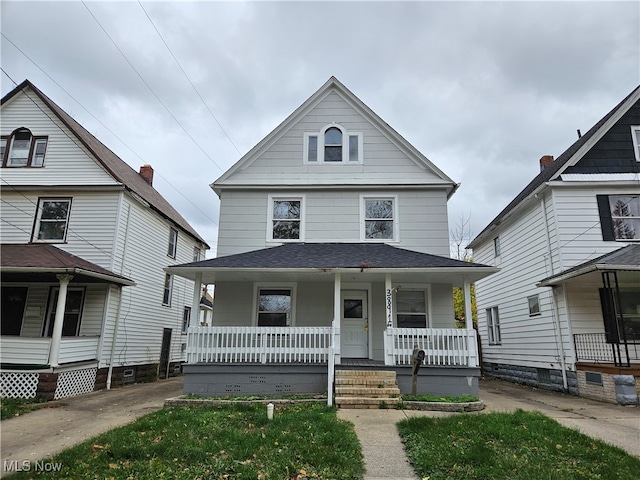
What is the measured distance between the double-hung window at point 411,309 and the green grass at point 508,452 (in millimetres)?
4743

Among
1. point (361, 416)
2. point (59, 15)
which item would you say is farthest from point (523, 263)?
point (59, 15)

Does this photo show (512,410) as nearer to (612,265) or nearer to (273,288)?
(612,265)

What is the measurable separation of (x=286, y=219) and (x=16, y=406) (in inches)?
323

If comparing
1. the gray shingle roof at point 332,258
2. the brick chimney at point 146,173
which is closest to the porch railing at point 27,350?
the gray shingle roof at point 332,258

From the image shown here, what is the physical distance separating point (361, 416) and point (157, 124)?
1400 cm

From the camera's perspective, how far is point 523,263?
44.3ft

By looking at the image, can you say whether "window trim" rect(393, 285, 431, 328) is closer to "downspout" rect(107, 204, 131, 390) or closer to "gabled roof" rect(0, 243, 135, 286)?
"gabled roof" rect(0, 243, 135, 286)

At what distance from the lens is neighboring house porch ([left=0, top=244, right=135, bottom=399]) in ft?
32.9

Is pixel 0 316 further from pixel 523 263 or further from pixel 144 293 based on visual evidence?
pixel 523 263

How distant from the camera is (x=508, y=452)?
187 inches

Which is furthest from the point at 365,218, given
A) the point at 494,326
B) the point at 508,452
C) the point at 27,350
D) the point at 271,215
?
the point at 27,350

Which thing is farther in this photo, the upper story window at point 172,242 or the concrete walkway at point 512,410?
the upper story window at point 172,242

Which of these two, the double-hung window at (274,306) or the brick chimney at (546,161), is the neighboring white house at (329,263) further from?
the brick chimney at (546,161)

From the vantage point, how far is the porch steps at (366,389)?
7.83 m
